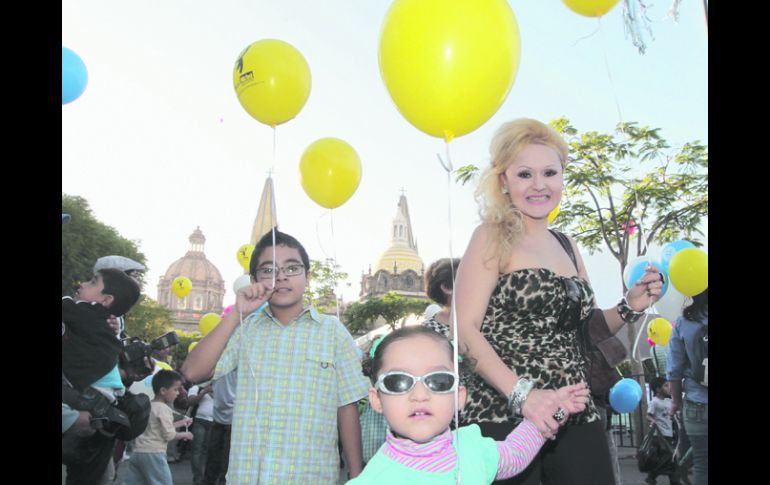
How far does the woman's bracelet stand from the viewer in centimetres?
234

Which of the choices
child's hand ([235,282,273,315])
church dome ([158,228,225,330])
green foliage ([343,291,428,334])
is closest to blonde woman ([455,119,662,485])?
child's hand ([235,282,273,315])

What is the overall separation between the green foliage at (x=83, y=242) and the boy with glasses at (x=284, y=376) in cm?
2263

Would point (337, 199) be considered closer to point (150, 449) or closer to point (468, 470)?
point (150, 449)

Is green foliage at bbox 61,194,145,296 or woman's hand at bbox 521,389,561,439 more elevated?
green foliage at bbox 61,194,145,296

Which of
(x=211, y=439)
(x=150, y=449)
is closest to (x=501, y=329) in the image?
(x=211, y=439)

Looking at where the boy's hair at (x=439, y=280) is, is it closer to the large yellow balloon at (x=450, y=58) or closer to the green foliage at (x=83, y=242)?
the large yellow balloon at (x=450, y=58)

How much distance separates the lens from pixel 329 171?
4992 millimetres

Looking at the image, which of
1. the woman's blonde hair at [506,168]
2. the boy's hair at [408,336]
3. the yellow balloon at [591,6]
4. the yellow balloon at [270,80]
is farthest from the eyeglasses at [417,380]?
the yellow balloon at [270,80]

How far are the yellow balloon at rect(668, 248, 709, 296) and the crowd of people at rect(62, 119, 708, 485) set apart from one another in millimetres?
3244

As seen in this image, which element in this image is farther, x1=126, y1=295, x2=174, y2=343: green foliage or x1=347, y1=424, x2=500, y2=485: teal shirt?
x1=126, y1=295, x2=174, y2=343: green foliage

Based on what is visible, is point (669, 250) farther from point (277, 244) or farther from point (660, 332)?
point (277, 244)

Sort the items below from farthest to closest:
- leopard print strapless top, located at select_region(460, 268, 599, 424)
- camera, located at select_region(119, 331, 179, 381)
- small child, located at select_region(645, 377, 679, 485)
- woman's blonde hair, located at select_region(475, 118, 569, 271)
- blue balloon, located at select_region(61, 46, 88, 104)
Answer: small child, located at select_region(645, 377, 679, 485)
blue balloon, located at select_region(61, 46, 88, 104)
camera, located at select_region(119, 331, 179, 381)
woman's blonde hair, located at select_region(475, 118, 569, 271)
leopard print strapless top, located at select_region(460, 268, 599, 424)

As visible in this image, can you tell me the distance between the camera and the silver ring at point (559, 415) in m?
1.75

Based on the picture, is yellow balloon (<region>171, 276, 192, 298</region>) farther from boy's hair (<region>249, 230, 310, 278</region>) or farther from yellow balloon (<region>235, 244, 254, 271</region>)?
boy's hair (<region>249, 230, 310, 278</region>)
